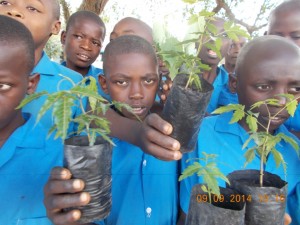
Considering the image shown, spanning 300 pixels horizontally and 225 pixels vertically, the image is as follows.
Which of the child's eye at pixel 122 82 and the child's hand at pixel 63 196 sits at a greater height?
the child's eye at pixel 122 82

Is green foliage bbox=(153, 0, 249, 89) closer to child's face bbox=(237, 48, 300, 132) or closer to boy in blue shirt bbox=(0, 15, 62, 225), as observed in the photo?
child's face bbox=(237, 48, 300, 132)

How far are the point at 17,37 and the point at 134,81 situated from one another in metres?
0.59

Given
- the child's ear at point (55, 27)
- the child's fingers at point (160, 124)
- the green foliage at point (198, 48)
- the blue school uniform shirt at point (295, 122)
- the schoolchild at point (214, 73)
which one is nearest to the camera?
the child's fingers at point (160, 124)

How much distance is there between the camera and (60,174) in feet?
3.09

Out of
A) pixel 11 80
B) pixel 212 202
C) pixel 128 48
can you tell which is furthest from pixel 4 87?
pixel 212 202

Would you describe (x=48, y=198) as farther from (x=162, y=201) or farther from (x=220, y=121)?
(x=220, y=121)

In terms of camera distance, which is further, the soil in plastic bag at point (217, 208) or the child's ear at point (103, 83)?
the child's ear at point (103, 83)

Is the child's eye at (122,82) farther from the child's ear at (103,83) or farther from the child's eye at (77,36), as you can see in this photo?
the child's eye at (77,36)

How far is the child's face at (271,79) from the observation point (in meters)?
1.38

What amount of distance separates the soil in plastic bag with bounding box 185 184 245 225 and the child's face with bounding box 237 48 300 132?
0.57 meters

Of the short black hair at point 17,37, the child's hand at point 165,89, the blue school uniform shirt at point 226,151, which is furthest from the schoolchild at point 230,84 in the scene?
the short black hair at point 17,37

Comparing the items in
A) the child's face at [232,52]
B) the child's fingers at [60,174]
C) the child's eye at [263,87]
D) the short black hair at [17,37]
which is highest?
the child's face at [232,52]

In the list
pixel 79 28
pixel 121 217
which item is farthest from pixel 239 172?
pixel 79 28
